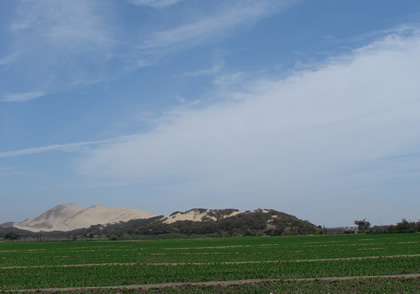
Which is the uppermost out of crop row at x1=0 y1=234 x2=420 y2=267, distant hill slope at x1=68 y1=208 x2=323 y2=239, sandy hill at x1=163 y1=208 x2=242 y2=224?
sandy hill at x1=163 y1=208 x2=242 y2=224

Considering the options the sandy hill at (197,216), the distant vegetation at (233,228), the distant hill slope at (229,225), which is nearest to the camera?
the distant vegetation at (233,228)

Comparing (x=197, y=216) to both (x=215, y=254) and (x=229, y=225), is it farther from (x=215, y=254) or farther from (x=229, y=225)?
(x=215, y=254)

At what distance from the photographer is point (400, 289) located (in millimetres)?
18062

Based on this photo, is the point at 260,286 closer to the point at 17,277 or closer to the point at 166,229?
the point at 17,277

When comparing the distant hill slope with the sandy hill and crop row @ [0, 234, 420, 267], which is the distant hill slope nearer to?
the sandy hill

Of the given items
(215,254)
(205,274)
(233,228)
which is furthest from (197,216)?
(205,274)

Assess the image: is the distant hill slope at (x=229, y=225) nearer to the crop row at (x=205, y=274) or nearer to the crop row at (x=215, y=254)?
the crop row at (x=215, y=254)

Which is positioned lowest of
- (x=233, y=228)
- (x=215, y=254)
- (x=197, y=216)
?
(x=215, y=254)

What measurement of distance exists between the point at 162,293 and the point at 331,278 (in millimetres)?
8591

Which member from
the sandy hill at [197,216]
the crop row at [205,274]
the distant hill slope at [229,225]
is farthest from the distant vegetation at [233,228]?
the crop row at [205,274]

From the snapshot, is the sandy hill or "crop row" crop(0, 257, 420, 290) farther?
the sandy hill


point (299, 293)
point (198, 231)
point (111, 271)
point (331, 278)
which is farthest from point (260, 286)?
point (198, 231)

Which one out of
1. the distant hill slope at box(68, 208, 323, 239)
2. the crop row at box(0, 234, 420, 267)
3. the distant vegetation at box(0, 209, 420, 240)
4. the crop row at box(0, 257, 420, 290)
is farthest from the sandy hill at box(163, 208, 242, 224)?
the crop row at box(0, 257, 420, 290)

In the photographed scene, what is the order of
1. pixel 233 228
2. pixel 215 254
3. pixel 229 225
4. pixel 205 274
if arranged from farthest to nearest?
pixel 229 225 → pixel 233 228 → pixel 215 254 → pixel 205 274
